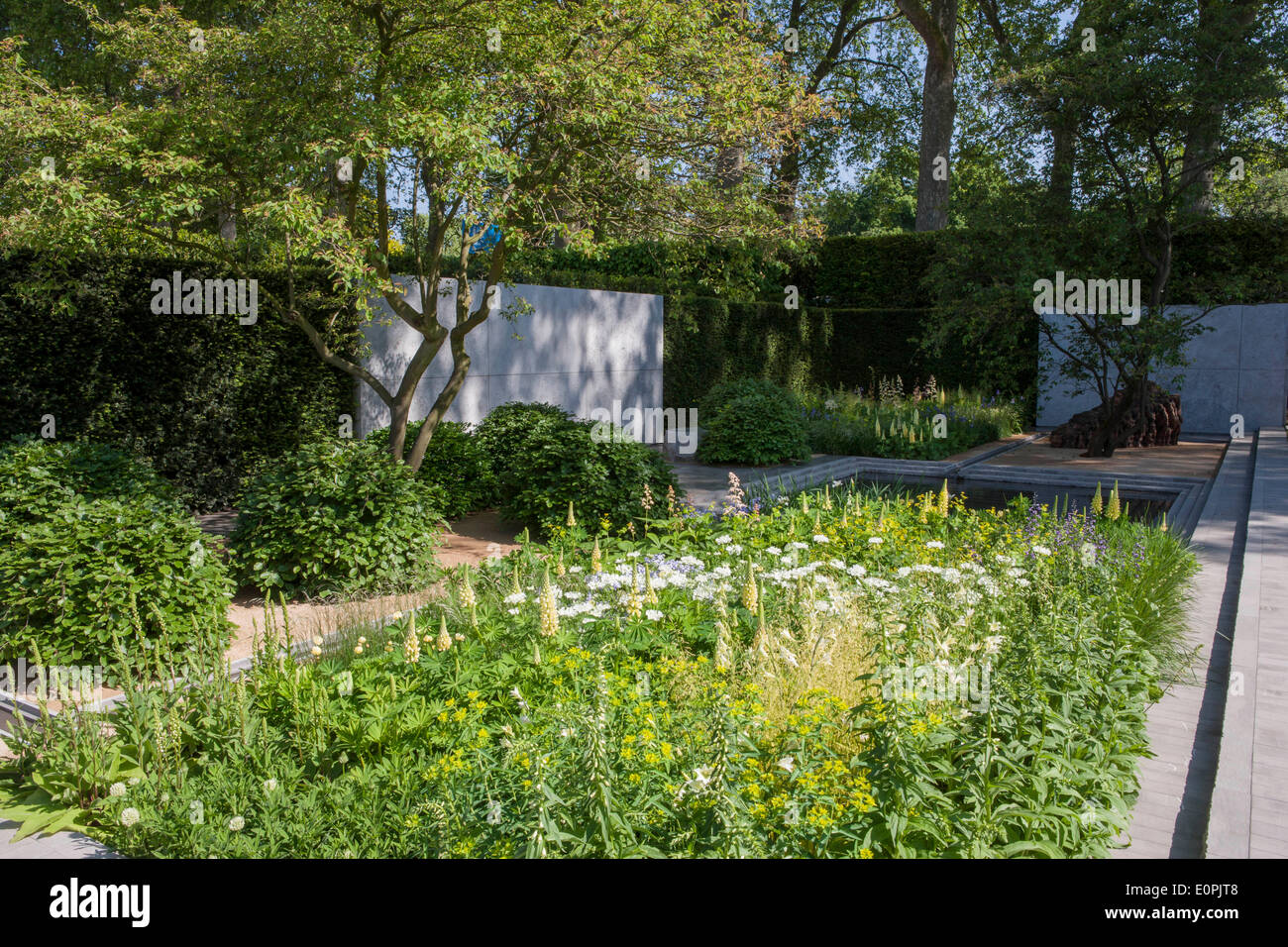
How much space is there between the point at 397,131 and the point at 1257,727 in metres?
6.06

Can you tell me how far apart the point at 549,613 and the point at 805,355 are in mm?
15798

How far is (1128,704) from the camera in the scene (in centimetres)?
393

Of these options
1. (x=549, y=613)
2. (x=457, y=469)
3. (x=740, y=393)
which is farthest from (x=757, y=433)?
(x=549, y=613)

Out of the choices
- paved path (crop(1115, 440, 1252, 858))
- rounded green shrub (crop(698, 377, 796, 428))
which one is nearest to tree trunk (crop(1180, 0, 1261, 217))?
rounded green shrub (crop(698, 377, 796, 428))

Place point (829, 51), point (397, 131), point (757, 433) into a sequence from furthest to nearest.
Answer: point (829, 51) < point (757, 433) < point (397, 131)

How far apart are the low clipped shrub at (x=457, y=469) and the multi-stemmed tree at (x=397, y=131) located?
0.67m

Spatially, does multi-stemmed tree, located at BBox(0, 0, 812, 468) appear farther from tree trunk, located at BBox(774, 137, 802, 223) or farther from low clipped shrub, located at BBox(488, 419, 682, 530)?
low clipped shrub, located at BBox(488, 419, 682, 530)

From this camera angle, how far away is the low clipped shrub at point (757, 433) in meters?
12.5

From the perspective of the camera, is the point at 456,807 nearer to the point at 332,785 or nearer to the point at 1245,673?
the point at 332,785

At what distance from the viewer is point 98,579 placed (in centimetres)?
466

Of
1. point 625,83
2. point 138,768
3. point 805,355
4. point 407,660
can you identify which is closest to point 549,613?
point 407,660

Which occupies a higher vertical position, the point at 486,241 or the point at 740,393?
the point at 486,241

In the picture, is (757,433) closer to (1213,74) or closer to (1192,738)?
(1213,74)

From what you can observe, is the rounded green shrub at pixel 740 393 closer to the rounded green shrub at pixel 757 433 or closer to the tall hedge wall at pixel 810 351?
the rounded green shrub at pixel 757 433
